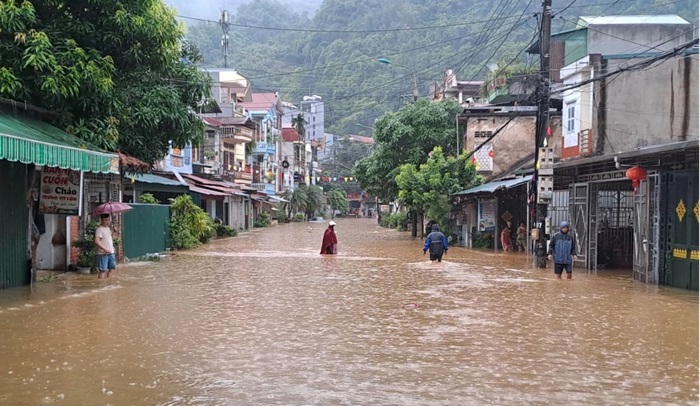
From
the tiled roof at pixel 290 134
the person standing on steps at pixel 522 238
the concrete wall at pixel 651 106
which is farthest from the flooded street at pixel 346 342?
the tiled roof at pixel 290 134

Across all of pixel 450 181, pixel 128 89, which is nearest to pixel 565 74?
pixel 450 181

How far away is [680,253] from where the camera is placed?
14.8 meters

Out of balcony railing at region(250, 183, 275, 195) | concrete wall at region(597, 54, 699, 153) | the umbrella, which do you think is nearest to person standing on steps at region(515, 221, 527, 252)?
concrete wall at region(597, 54, 699, 153)

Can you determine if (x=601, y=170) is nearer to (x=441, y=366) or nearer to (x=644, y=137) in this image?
(x=644, y=137)

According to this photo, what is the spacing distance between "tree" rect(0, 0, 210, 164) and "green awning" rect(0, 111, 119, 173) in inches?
26.3

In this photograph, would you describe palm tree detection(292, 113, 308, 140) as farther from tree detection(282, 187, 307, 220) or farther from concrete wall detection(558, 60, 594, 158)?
concrete wall detection(558, 60, 594, 158)

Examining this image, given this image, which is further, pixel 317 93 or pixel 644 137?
pixel 317 93

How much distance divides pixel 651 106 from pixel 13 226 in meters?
20.5

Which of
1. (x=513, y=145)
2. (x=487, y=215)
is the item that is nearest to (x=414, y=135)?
(x=513, y=145)

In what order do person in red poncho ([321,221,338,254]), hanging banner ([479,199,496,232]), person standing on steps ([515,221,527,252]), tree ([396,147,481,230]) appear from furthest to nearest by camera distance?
tree ([396,147,481,230])
hanging banner ([479,199,496,232])
person standing on steps ([515,221,527,252])
person in red poncho ([321,221,338,254])

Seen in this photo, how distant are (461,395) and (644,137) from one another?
20.3 meters

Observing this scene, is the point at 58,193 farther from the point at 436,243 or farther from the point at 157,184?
the point at 157,184

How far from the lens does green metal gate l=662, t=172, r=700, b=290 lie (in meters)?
14.2

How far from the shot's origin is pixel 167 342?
28.4ft
